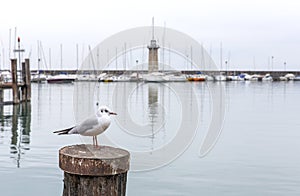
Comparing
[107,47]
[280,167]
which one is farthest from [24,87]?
[107,47]

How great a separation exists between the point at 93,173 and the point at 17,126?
50.5 ft

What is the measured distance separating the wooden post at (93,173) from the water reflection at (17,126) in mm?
7495

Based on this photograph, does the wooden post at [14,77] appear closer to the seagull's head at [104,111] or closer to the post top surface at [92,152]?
the seagull's head at [104,111]

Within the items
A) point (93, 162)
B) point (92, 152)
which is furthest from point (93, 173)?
point (92, 152)

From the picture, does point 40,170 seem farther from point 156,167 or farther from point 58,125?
point 58,125

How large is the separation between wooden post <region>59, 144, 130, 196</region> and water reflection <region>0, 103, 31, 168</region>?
750cm

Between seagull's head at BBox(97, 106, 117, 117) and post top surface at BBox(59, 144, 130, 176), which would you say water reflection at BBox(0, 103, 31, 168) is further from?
post top surface at BBox(59, 144, 130, 176)

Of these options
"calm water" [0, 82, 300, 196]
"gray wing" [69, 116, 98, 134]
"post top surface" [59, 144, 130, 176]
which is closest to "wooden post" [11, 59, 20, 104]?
"calm water" [0, 82, 300, 196]

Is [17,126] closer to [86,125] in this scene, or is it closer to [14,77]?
[14,77]

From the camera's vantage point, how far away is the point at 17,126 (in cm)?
1758

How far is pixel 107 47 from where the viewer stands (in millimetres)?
4781

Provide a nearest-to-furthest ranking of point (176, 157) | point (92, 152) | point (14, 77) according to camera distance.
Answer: point (92, 152)
point (176, 157)
point (14, 77)

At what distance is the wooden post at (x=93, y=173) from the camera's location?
304 centimetres

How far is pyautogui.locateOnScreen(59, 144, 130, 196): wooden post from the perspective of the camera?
Result: 9.97 feet
